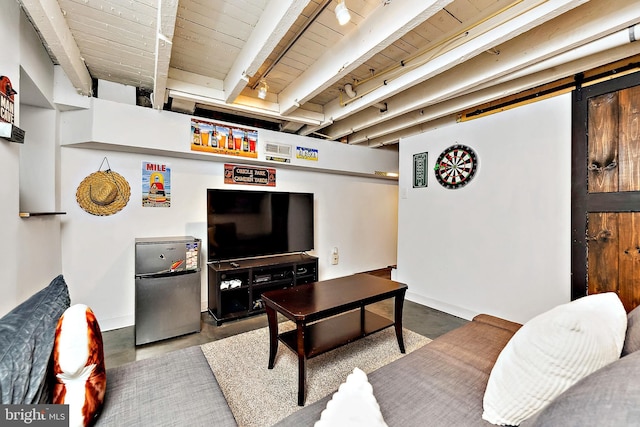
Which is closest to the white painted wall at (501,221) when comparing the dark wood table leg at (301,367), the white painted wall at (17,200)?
the dark wood table leg at (301,367)

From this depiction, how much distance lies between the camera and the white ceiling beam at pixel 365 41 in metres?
1.56

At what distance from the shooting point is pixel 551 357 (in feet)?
2.64

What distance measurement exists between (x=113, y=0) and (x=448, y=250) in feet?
12.2

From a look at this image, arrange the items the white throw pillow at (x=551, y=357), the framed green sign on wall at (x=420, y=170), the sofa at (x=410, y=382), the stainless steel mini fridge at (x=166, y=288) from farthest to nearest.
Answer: the framed green sign on wall at (x=420, y=170) < the stainless steel mini fridge at (x=166, y=288) < the white throw pillow at (x=551, y=357) < the sofa at (x=410, y=382)

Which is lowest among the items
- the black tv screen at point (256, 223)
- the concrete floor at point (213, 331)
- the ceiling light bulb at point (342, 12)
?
the concrete floor at point (213, 331)

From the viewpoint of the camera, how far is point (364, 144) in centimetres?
479

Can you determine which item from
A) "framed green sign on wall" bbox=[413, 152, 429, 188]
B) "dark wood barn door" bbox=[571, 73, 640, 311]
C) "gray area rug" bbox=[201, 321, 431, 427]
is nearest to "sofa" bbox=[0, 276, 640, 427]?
"gray area rug" bbox=[201, 321, 431, 427]

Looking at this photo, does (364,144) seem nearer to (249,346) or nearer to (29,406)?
(249,346)

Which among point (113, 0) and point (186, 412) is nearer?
point (186, 412)

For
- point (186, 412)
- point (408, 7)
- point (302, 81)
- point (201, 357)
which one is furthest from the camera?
point (302, 81)

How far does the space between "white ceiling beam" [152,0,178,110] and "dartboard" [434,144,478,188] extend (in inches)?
119

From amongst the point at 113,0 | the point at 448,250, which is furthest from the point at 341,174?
the point at 113,0

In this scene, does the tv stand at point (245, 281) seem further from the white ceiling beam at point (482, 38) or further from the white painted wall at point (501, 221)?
the white ceiling beam at point (482, 38)

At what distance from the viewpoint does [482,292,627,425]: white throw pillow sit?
0.78m
